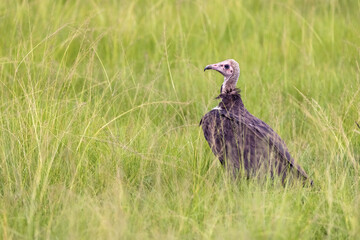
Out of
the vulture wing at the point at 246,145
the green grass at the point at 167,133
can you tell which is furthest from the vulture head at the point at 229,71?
the vulture wing at the point at 246,145

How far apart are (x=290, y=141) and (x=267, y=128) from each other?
59cm

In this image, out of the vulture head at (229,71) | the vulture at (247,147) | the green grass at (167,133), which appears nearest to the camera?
the green grass at (167,133)

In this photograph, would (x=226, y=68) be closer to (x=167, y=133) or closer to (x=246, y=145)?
(x=167, y=133)

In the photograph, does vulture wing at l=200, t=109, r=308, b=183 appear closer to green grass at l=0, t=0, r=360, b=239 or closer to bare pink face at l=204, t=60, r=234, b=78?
green grass at l=0, t=0, r=360, b=239

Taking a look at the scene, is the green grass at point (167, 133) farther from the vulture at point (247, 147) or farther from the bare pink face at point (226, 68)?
the bare pink face at point (226, 68)

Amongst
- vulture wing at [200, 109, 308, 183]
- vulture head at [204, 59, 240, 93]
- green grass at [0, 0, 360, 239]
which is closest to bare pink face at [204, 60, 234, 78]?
vulture head at [204, 59, 240, 93]

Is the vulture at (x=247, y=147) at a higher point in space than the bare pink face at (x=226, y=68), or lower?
lower

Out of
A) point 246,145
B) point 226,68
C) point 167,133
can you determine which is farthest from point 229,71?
point 246,145

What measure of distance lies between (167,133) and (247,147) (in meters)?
0.77

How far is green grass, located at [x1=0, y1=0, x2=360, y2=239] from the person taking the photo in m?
3.61

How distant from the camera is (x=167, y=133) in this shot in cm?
496

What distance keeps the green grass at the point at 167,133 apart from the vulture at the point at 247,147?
114 millimetres

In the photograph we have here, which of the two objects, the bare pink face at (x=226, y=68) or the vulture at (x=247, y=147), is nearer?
the vulture at (x=247, y=147)

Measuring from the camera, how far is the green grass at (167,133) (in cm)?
361
